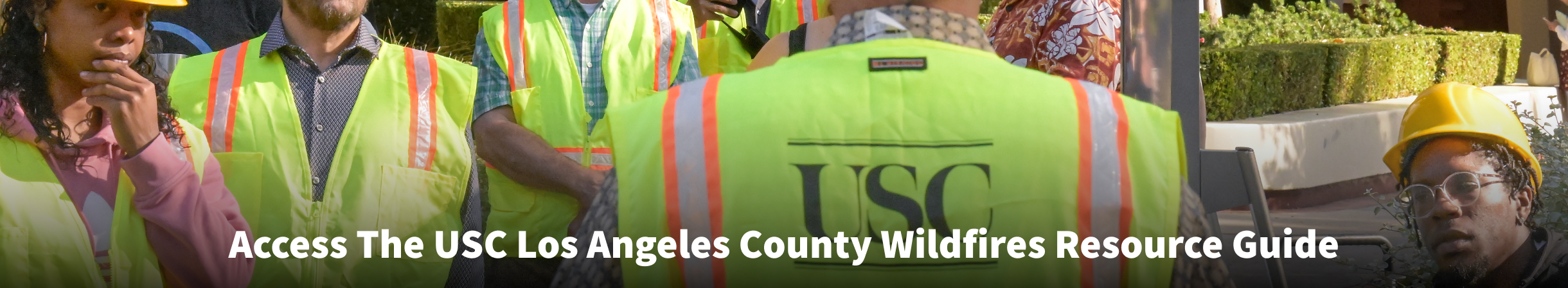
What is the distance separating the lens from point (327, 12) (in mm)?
3119

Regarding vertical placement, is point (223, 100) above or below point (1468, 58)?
above

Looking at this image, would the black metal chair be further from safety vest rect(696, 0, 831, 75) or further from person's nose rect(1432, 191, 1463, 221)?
safety vest rect(696, 0, 831, 75)

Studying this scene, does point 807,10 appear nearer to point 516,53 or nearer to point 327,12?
point 516,53

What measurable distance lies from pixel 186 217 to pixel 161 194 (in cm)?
6

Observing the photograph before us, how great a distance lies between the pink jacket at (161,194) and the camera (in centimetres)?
236

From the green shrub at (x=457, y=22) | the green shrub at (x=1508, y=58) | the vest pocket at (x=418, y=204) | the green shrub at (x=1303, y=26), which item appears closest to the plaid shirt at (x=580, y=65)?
the vest pocket at (x=418, y=204)

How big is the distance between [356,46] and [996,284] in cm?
183

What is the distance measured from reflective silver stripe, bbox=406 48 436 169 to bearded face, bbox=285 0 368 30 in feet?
0.50

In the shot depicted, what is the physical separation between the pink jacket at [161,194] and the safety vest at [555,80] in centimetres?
96

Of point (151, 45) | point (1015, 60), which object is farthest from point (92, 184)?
point (1015, 60)

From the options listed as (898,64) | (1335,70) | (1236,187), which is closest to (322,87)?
(898,64)

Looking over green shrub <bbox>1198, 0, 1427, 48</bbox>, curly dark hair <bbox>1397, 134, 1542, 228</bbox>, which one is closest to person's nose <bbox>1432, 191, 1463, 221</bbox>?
curly dark hair <bbox>1397, 134, 1542, 228</bbox>

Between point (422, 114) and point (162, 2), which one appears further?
point (422, 114)

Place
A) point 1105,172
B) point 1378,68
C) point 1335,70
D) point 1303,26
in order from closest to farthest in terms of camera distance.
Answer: point 1105,172 < point 1335,70 < point 1378,68 < point 1303,26
